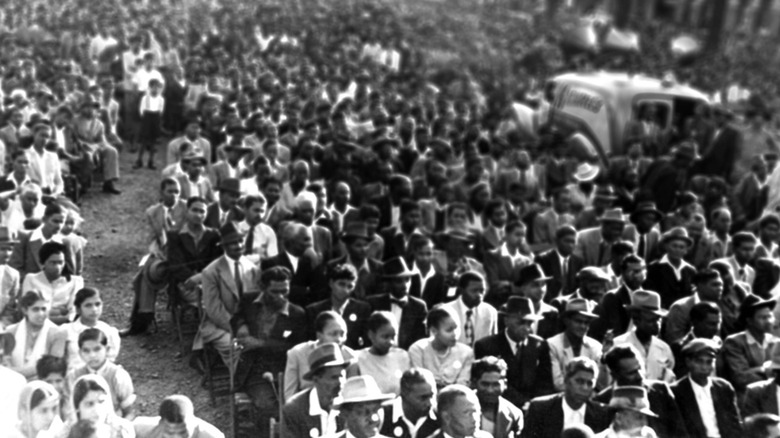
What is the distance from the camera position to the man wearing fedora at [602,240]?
1048cm

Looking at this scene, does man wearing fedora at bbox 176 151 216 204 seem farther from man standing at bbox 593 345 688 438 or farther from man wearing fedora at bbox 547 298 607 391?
man standing at bbox 593 345 688 438

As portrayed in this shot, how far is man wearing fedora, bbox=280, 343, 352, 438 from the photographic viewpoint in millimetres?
6562

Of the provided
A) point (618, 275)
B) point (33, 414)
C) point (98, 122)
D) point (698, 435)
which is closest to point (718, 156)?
point (618, 275)

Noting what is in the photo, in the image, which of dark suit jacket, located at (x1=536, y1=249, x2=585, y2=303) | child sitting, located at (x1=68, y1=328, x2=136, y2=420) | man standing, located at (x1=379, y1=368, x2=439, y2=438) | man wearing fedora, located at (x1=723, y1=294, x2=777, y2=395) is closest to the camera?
man standing, located at (x1=379, y1=368, x2=439, y2=438)

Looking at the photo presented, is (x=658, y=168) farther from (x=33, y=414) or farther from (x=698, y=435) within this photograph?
(x=33, y=414)

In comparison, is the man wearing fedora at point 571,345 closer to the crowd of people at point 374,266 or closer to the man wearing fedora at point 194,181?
the crowd of people at point 374,266

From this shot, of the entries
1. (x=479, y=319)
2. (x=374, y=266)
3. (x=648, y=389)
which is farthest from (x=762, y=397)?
(x=374, y=266)

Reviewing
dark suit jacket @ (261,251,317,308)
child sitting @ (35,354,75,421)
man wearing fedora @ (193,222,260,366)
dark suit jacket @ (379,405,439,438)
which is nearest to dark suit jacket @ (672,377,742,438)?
dark suit jacket @ (379,405,439,438)

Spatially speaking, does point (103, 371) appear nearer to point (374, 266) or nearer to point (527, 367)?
point (527, 367)

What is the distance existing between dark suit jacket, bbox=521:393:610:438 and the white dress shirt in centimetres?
87

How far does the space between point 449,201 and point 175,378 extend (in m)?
4.56

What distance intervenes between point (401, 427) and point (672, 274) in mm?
3992

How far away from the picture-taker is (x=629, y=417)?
6.21m

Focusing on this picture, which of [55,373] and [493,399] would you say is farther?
[55,373]
